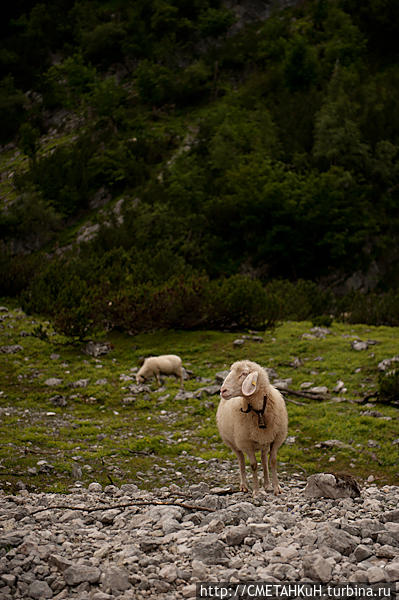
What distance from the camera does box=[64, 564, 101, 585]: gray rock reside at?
9.94 ft

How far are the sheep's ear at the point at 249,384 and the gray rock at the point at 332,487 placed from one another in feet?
3.24

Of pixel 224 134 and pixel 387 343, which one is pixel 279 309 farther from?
pixel 224 134

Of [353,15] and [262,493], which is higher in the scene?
[353,15]

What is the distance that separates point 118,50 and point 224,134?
23697 mm

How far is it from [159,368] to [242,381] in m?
5.58

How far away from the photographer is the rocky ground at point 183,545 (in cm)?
297

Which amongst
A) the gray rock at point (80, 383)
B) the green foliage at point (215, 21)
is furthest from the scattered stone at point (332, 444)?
the green foliage at point (215, 21)

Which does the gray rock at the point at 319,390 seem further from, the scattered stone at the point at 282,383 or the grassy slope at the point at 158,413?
the scattered stone at the point at 282,383

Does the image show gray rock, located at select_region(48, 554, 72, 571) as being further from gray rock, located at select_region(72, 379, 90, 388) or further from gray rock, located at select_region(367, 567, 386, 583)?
gray rock, located at select_region(72, 379, 90, 388)

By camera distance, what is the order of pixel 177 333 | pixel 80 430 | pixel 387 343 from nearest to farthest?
pixel 80 430
pixel 387 343
pixel 177 333

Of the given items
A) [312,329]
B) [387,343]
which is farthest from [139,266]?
[387,343]

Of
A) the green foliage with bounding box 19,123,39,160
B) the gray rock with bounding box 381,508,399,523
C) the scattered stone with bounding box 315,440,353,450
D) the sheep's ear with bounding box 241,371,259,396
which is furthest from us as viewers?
the green foliage with bounding box 19,123,39,160

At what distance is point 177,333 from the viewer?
43.8ft

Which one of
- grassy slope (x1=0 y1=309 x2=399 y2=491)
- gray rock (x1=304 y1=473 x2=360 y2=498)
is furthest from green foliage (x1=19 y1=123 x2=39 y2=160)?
gray rock (x1=304 y1=473 x2=360 y2=498)
